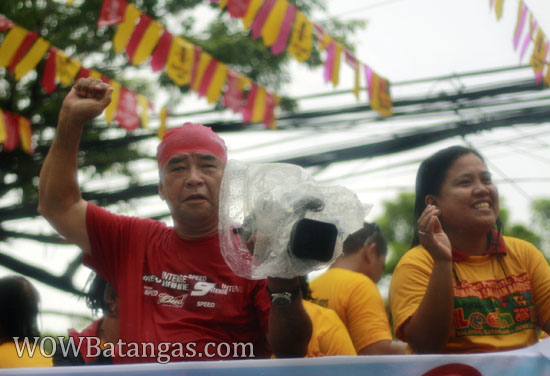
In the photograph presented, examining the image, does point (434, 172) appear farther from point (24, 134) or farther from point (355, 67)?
point (24, 134)

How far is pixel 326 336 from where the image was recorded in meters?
2.59

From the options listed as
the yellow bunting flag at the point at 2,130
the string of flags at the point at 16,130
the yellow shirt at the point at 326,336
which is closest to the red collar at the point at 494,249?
the yellow shirt at the point at 326,336

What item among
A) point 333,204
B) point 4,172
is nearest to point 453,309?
point 333,204

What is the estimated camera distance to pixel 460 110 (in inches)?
208

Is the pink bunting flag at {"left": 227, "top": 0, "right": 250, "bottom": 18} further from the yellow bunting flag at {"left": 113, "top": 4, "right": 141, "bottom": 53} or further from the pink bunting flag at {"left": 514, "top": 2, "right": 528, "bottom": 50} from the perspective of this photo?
the pink bunting flag at {"left": 514, "top": 2, "right": 528, "bottom": 50}

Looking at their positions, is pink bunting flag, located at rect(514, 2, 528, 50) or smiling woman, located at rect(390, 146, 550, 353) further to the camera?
pink bunting flag, located at rect(514, 2, 528, 50)

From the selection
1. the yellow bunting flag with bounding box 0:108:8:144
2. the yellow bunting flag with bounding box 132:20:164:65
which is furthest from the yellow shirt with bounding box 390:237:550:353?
the yellow bunting flag with bounding box 0:108:8:144

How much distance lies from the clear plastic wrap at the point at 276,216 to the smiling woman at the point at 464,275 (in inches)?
17.7

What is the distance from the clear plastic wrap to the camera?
1733 millimetres

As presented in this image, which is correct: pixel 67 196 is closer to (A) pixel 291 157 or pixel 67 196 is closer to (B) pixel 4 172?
(A) pixel 291 157

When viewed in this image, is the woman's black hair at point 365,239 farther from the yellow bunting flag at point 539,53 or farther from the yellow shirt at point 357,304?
the yellow bunting flag at point 539,53

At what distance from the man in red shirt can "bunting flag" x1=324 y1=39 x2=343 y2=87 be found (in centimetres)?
257

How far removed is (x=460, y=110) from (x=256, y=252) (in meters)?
3.86

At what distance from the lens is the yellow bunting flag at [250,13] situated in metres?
4.41
